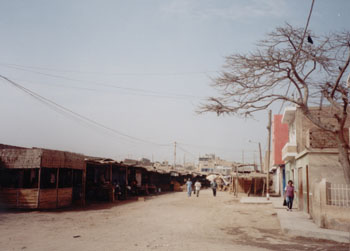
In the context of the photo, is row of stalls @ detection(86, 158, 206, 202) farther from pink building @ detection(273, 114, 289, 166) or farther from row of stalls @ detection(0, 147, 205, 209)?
pink building @ detection(273, 114, 289, 166)

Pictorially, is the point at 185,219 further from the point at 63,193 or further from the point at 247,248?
the point at 63,193

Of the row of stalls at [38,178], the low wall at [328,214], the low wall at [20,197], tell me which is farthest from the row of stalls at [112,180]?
the low wall at [328,214]

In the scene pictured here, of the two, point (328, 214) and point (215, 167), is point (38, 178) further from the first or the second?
point (215, 167)

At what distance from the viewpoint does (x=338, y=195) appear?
11180mm

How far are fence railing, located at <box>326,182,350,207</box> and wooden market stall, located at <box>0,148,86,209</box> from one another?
12381mm

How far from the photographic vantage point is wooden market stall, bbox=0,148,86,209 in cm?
1527

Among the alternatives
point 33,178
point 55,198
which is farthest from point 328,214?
point 33,178

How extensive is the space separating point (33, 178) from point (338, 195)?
14108 millimetres

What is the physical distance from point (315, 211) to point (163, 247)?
23.4ft

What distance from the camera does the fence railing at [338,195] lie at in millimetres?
11000

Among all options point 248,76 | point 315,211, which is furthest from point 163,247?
point 248,76

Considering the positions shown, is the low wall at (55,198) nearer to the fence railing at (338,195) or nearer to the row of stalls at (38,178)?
the row of stalls at (38,178)

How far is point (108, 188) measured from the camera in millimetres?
21859

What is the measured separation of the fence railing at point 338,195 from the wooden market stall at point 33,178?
12381 mm
